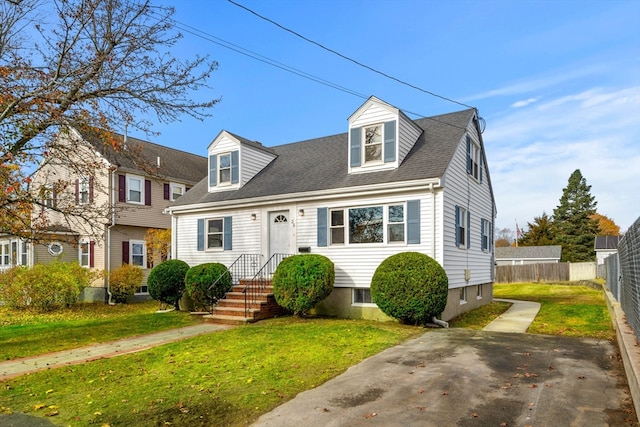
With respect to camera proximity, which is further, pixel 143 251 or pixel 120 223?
pixel 143 251

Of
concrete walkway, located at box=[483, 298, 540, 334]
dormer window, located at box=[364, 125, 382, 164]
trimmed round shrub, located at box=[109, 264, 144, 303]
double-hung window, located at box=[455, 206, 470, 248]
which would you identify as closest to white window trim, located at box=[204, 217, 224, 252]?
dormer window, located at box=[364, 125, 382, 164]

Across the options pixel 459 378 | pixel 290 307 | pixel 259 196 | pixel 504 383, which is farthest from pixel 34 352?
pixel 504 383

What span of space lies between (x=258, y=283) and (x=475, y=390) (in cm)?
933

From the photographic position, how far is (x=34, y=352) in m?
9.05

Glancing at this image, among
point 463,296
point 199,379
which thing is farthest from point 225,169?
point 199,379

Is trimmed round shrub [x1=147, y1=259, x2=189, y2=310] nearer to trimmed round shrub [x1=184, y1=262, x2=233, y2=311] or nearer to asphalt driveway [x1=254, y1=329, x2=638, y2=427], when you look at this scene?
trimmed round shrub [x1=184, y1=262, x2=233, y2=311]

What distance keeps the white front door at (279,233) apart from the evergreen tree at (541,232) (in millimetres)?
43047

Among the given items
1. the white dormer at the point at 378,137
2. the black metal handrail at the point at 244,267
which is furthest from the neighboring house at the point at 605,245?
the black metal handrail at the point at 244,267

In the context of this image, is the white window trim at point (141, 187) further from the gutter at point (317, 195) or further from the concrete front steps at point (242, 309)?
the concrete front steps at point (242, 309)

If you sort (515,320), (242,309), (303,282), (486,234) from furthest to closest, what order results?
(486,234), (515,320), (242,309), (303,282)

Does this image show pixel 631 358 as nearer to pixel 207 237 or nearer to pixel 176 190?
pixel 207 237

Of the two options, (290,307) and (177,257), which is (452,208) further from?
(177,257)

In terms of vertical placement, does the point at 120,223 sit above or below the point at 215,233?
above

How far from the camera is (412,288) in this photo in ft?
34.0
